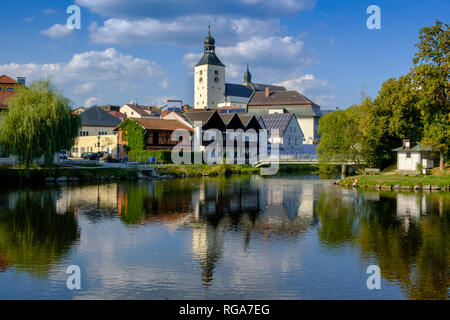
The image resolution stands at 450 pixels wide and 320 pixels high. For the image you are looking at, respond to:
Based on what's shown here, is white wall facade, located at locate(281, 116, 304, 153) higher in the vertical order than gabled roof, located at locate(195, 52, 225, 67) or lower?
lower

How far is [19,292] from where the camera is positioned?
13.3 meters

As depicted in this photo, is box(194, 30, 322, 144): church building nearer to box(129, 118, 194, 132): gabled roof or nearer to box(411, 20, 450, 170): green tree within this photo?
box(129, 118, 194, 132): gabled roof

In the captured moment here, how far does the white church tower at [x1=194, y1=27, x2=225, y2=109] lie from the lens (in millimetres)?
158250

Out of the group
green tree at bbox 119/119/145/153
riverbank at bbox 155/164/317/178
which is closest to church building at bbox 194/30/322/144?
riverbank at bbox 155/164/317/178

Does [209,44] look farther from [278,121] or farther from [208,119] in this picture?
[208,119]

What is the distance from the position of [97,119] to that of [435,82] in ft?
222

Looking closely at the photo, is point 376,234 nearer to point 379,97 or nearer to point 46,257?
point 46,257

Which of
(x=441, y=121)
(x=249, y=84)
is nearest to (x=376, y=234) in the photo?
(x=441, y=121)

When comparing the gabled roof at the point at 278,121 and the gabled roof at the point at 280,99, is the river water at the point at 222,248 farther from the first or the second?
the gabled roof at the point at 280,99

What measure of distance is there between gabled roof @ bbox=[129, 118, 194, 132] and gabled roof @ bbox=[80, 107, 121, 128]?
21.1 metres

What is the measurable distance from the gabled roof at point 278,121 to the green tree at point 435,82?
54955 mm

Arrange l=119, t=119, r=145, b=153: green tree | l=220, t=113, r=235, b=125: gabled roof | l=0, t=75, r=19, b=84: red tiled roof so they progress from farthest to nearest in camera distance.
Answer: l=220, t=113, r=235, b=125: gabled roof < l=119, t=119, r=145, b=153: green tree < l=0, t=75, r=19, b=84: red tiled roof

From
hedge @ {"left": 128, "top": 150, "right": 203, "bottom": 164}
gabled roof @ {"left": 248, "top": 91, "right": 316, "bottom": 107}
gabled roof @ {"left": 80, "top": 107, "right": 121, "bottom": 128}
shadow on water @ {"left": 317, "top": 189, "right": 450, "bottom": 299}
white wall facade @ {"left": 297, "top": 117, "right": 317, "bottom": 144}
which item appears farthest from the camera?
gabled roof @ {"left": 248, "top": 91, "right": 316, "bottom": 107}

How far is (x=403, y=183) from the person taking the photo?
42562 millimetres
